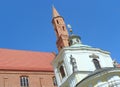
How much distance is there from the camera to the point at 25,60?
37.8 metres

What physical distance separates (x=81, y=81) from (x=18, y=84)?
1379 cm

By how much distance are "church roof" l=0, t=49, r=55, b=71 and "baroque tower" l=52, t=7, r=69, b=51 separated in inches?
94.3

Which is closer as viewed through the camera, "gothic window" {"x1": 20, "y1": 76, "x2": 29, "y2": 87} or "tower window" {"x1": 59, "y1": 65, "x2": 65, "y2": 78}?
"tower window" {"x1": 59, "y1": 65, "x2": 65, "y2": 78}

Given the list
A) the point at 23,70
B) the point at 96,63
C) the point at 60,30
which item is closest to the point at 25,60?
the point at 23,70

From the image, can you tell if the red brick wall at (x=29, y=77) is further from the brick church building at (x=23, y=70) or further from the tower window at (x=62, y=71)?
the tower window at (x=62, y=71)

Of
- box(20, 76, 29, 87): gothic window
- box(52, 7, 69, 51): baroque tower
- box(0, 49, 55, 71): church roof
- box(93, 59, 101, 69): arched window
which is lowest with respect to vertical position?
box(93, 59, 101, 69): arched window

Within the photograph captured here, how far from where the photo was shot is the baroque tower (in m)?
42.3

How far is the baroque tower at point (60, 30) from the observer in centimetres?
4228

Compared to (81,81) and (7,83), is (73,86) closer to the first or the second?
(81,81)

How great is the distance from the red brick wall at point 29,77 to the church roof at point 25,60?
715mm

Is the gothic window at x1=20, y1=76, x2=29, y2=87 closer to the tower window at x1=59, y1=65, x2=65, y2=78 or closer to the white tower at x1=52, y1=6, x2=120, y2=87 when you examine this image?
the white tower at x1=52, y1=6, x2=120, y2=87

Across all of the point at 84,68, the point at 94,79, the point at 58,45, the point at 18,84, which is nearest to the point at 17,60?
the point at 18,84

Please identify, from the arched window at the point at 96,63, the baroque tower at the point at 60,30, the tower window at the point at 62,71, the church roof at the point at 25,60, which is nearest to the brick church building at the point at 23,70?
the church roof at the point at 25,60

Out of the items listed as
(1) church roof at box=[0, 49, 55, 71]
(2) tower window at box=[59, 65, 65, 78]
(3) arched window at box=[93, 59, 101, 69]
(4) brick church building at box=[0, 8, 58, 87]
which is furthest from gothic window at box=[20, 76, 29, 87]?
(3) arched window at box=[93, 59, 101, 69]
